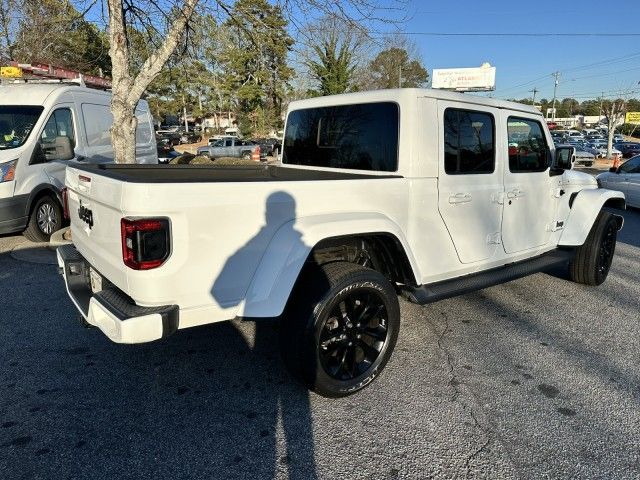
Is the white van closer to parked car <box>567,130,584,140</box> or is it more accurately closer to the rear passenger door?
the rear passenger door

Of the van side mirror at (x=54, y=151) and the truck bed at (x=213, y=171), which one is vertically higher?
the van side mirror at (x=54, y=151)

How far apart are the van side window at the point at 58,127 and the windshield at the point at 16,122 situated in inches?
7.0

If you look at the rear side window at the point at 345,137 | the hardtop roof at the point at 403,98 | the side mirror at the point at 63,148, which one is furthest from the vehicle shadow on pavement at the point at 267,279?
the side mirror at the point at 63,148

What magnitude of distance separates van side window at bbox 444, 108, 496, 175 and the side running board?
863 mm

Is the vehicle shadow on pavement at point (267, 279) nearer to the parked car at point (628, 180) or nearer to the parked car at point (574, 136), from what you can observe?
the parked car at point (628, 180)

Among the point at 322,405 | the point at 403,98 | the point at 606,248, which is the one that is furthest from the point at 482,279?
the point at 606,248

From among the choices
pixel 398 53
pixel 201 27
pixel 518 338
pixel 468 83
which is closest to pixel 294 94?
pixel 398 53

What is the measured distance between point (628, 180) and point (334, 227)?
10781mm

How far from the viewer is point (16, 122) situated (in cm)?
689

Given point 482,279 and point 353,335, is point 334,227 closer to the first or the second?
point 353,335

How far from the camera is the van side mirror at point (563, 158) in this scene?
4465 mm

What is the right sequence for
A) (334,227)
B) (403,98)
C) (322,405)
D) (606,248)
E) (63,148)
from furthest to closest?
1. (63,148)
2. (606,248)
3. (403,98)
4. (322,405)
5. (334,227)

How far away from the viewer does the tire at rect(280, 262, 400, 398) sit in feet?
8.92

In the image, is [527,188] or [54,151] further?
[54,151]
